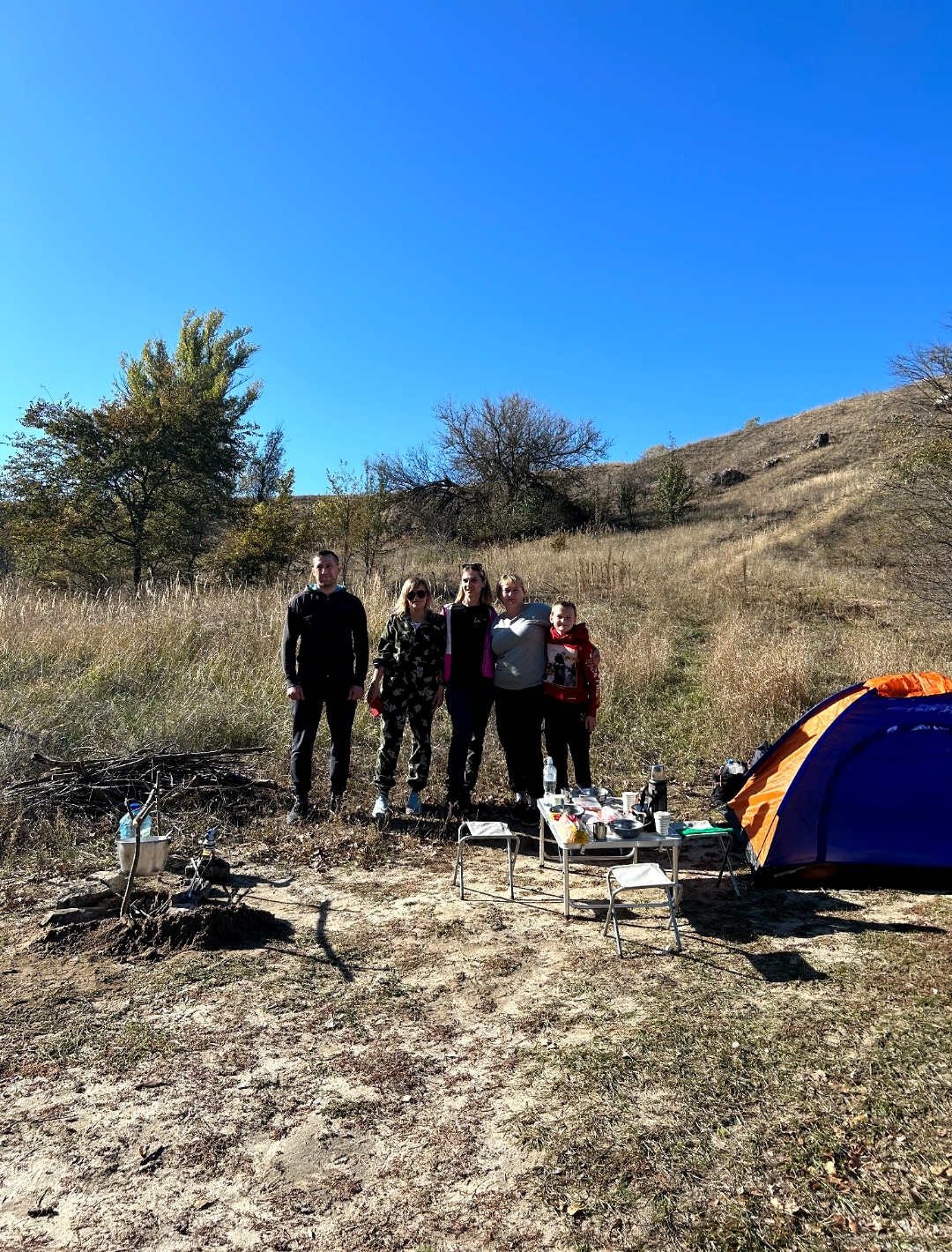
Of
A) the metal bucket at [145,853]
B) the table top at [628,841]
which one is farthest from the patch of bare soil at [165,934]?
the table top at [628,841]

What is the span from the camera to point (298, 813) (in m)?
5.27

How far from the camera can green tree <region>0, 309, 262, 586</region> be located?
14570 mm

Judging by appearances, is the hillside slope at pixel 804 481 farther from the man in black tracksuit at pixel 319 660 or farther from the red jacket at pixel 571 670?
the man in black tracksuit at pixel 319 660

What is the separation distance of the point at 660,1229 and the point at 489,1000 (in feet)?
4.07

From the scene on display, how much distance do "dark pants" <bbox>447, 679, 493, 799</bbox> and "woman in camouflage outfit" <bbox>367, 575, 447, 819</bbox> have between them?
0.16 metres

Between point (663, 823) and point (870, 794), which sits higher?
point (870, 794)

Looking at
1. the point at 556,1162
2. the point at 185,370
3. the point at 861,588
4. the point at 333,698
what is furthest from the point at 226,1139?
the point at 185,370

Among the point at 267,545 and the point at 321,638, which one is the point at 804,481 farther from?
the point at 321,638

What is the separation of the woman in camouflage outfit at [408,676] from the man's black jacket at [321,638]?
9.8 inches

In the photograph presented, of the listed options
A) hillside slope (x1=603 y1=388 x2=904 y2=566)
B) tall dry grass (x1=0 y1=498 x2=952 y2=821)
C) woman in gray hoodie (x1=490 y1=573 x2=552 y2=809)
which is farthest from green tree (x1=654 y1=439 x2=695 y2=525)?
woman in gray hoodie (x1=490 y1=573 x2=552 y2=809)

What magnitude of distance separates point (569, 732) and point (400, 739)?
123 centimetres

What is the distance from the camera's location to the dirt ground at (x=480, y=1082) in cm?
203

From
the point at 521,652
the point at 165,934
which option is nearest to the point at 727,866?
the point at 521,652

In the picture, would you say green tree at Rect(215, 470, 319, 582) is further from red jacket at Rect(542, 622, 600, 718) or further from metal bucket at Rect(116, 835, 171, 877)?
metal bucket at Rect(116, 835, 171, 877)
